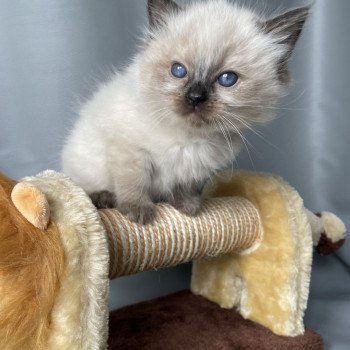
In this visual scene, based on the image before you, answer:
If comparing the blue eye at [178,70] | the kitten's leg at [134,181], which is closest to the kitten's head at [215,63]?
the blue eye at [178,70]

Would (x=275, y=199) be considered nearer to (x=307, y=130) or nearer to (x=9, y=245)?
(x=307, y=130)

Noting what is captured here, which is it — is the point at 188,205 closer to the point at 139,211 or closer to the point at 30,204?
the point at 139,211

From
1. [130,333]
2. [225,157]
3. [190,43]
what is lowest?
[130,333]

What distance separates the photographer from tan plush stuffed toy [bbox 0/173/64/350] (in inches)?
29.6

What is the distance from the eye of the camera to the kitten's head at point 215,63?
3.68 feet

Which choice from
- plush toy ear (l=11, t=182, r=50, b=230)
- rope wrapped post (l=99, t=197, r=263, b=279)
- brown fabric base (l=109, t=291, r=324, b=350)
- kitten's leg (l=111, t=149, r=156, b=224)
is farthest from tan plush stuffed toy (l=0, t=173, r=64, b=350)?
brown fabric base (l=109, t=291, r=324, b=350)

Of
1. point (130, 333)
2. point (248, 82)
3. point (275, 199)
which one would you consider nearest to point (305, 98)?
point (275, 199)

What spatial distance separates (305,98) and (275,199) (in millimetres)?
705

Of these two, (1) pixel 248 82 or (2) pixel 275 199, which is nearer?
(1) pixel 248 82

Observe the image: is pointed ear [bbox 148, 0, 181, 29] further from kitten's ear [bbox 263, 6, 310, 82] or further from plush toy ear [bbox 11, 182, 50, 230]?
plush toy ear [bbox 11, 182, 50, 230]

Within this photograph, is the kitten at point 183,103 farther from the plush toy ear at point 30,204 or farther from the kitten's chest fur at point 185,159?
the plush toy ear at point 30,204

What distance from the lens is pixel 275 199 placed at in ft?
4.43

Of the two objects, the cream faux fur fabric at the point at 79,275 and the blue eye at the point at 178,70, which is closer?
the cream faux fur fabric at the point at 79,275

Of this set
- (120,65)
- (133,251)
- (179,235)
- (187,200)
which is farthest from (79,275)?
(120,65)
